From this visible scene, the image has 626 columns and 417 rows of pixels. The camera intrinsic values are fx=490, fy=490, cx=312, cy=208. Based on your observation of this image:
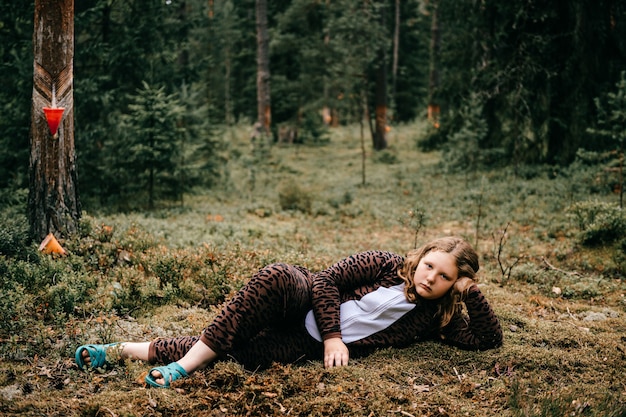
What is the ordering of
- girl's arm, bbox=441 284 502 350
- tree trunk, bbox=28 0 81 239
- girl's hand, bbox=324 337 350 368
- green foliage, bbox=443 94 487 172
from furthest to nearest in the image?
green foliage, bbox=443 94 487 172, tree trunk, bbox=28 0 81 239, girl's arm, bbox=441 284 502 350, girl's hand, bbox=324 337 350 368

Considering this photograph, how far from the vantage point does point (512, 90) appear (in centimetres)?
1256

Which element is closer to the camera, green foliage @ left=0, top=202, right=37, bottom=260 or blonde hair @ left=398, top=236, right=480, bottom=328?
blonde hair @ left=398, top=236, right=480, bottom=328

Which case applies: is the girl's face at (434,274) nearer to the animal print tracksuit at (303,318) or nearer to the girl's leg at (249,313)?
the animal print tracksuit at (303,318)

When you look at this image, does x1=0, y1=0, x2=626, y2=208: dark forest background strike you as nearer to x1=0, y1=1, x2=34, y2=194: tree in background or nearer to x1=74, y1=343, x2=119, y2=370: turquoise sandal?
x1=0, y1=1, x2=34, y2=194: tree in background

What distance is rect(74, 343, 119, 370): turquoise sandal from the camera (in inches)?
135

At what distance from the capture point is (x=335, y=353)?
3408mm

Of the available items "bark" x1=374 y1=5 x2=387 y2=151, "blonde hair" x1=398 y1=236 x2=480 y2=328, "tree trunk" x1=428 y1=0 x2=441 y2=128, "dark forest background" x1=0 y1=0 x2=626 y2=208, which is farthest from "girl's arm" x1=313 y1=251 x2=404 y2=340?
"bark" x1=374 y1=5 x2=387 y2=151

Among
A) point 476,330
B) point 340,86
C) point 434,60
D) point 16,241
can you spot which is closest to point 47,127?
point 16,241

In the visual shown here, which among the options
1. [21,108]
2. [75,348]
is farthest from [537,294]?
[21,108]

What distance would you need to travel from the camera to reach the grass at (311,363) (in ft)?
10.1

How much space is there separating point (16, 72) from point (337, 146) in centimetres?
1412

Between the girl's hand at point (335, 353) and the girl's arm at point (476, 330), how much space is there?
3.18 ft

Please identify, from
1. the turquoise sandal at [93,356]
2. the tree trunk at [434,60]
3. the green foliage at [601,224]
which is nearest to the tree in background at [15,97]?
the turquoise sandal at [93,356]

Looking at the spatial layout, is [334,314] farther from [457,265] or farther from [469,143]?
[469,143]
